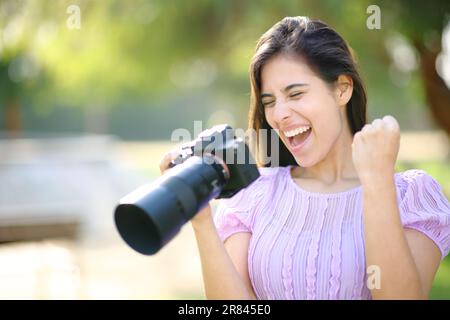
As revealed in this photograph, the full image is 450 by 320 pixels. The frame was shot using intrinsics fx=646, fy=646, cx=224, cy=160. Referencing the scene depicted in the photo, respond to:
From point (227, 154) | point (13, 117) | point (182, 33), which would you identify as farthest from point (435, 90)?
point (13, 117)

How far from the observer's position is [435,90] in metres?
5.17

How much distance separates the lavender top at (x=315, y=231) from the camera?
1.44 m

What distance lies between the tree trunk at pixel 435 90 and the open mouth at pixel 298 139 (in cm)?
372

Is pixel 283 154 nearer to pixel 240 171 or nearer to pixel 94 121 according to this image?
pixel 240 171

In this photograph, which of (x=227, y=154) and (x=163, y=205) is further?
(x=227, y=154)

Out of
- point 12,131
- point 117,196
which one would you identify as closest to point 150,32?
point 117,196

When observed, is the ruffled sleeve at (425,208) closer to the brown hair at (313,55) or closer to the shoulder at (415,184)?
the shoulder at (415,184)

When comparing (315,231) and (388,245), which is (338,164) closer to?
(315,231)

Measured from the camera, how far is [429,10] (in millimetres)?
3811

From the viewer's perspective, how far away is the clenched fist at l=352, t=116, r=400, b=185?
1241 millimetres

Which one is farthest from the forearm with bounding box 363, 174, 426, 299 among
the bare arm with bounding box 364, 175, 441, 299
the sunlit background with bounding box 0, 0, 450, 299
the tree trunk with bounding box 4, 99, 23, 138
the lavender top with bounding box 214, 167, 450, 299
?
the tree trunk with bounding box 4, 99, 23, 138

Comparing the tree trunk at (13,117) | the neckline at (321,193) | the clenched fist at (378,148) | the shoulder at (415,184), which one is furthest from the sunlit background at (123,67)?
the tree trunk at (13,117)

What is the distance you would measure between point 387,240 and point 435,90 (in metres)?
4.18

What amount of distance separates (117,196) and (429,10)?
5668 mm
